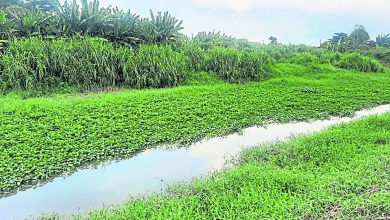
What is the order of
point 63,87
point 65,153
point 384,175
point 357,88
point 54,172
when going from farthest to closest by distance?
1. point 357,88
2. point 63,87
3. point 65,153
4. point 54,172
5. point 384,175

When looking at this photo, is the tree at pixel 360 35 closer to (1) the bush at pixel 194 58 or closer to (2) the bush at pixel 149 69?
(1) the bush at pixel 194 58

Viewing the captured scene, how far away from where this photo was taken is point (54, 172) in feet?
19.2

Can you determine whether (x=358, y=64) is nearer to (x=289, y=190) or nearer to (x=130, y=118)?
(x=130, y=118)

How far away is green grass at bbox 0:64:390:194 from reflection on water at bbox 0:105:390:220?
1.03ft

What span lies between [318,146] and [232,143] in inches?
73.1

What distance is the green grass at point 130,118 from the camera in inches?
244

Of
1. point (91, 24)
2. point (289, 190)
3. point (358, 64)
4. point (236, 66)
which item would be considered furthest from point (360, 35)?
point (289, 190)

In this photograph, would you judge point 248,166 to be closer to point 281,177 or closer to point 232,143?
point 281,177

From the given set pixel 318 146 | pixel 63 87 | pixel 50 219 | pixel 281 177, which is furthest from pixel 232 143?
pixel 63 87

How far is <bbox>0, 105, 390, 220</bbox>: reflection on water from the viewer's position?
4.99 m

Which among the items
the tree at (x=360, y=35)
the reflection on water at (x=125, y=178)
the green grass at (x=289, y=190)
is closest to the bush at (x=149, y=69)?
the reflection on water at (x=125, y=178)

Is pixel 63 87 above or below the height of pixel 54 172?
above

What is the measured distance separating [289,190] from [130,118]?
4667 millimetres

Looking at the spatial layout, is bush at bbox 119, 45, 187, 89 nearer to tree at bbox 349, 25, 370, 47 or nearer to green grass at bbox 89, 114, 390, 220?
green grass at bbox 89, 114, 390, 220
